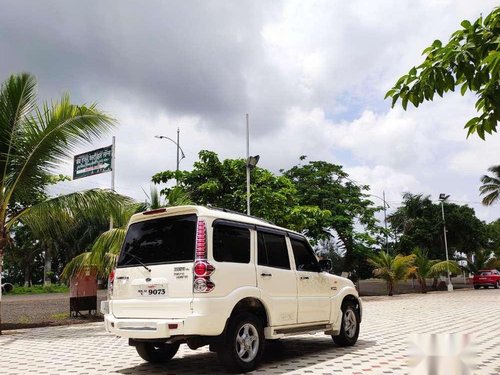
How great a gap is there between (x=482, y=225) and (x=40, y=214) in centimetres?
4103

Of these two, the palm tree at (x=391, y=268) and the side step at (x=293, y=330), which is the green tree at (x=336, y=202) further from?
the side step at (x=293, y=330)

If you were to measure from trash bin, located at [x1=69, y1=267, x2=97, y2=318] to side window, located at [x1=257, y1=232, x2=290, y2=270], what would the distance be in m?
9.44

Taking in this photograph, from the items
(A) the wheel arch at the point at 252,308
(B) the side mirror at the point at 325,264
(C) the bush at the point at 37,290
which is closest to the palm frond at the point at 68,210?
(B) the side mirror at the point at 325,264

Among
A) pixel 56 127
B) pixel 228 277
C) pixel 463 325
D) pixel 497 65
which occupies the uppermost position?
pixel 56 127

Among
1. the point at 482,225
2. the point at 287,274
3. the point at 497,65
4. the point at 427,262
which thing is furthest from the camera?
the point at 482,225

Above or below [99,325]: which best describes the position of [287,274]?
above

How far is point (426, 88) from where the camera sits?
14.8 feet

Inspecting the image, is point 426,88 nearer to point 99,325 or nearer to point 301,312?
point 301,312

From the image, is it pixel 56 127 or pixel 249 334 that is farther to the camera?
pixel 56 127

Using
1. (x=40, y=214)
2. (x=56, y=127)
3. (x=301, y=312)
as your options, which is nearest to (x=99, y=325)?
(x=40, y=214)

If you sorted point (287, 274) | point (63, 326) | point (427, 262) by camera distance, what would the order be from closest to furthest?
point (287, 274), point (63, 326), point (427, 262)

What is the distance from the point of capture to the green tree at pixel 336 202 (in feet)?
107

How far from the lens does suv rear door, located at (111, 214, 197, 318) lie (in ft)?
21.6

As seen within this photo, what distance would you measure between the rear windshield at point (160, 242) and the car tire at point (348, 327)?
12.9 ft
